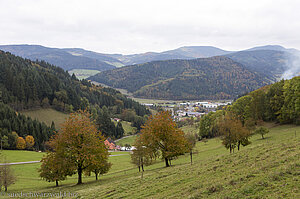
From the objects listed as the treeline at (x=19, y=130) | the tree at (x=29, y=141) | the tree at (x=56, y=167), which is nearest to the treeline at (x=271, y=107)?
the tree at (x=56, y=167)

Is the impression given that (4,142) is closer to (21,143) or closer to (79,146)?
(21,143)

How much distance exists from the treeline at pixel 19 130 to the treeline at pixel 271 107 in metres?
74.5

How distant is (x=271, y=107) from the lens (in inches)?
3152

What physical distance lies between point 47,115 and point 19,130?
43683mm

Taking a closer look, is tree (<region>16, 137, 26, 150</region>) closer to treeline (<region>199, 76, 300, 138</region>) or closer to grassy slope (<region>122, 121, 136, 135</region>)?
grassy slope (<region>122, 121, 136, 135</region>)

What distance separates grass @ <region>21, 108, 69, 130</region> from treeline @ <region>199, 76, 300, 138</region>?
301 feet

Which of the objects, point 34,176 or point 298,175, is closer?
point 298,175

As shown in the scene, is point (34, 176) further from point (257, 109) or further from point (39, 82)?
point (39, 82)

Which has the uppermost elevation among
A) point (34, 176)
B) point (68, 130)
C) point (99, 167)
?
point (68, 130)

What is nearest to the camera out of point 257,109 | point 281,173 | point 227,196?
point 227,196

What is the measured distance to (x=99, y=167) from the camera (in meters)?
38.3

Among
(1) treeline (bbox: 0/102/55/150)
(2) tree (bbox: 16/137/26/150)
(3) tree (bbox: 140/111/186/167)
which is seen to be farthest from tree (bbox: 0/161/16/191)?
(1) treeline (bbox: 0/102/55/150)

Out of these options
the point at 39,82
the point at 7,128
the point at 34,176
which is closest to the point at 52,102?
the point at 39,82

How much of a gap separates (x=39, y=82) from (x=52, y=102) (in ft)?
68.1
